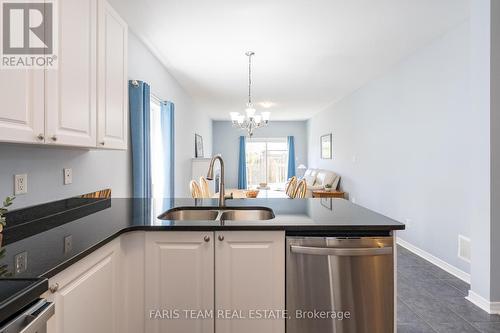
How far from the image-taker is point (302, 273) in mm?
1470

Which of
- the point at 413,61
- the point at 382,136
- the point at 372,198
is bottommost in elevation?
the point at 372,198

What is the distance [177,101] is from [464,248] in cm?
465

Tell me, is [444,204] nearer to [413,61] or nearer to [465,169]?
[465,169]

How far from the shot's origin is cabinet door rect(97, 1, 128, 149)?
1804 mm

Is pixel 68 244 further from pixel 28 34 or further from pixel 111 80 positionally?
pixel 111 80

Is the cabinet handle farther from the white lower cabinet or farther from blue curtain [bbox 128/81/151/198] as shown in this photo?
blue curtain [bbox 128/81/151/198]

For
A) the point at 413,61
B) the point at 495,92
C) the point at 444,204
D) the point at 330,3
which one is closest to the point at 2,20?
the point at 330,3

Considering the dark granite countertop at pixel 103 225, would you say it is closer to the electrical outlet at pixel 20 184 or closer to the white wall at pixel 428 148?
the electrical outlet at pixel 20 184

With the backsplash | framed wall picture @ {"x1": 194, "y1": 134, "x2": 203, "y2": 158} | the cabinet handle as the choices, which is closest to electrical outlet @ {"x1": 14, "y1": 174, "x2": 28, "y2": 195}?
the backsplash

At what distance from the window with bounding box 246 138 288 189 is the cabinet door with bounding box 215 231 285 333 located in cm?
872

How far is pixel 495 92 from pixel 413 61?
1844 mm

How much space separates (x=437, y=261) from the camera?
3.37m

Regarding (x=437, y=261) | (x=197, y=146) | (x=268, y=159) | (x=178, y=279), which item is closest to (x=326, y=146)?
(x=268, y=159)

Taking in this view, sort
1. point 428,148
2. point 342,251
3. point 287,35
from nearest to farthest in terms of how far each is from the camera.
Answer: point 342,251 < point 287,35 < point 428,148
